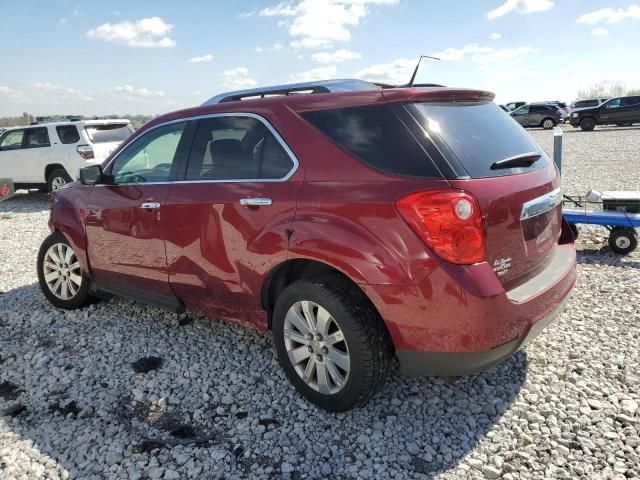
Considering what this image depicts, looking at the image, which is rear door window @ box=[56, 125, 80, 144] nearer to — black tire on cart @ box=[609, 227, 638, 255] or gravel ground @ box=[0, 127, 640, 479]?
gravel ground @ box=[0, 127, 640, 479]

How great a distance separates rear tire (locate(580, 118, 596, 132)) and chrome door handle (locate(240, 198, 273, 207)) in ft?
97.1

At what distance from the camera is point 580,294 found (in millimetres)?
4594

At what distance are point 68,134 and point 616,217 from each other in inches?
420

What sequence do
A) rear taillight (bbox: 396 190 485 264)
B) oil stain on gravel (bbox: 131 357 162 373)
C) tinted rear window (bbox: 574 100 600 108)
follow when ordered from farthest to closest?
tinted rear window (bbox: 574 100 600 108) < oil stain on gravel (bbox: 131 357 162 373) < rear taillight (bbox: 396 190 485 264)

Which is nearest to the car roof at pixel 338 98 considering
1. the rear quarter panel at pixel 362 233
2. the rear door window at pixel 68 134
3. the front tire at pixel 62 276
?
the rear quarter panel at pixel 362 233

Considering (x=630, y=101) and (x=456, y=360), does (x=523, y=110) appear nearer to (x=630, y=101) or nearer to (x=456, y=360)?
(x=630, y=101)

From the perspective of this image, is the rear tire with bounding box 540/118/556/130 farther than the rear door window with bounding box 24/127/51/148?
Yes

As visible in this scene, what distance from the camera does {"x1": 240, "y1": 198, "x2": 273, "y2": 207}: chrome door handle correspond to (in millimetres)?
3061

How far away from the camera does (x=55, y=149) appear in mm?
11375

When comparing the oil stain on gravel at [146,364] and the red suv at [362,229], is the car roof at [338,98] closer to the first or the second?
the red suv at [362,229]

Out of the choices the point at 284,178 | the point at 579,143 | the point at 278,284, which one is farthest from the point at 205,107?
the point at 579,143

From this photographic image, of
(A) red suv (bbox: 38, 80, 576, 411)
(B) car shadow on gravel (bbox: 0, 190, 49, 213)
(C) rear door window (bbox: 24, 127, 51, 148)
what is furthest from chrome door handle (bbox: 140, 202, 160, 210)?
(C) rear door window (bbox: 24, 127, 51, 148)

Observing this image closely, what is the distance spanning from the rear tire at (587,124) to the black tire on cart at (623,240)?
84.3 ft

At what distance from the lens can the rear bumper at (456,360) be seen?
2.58 m
